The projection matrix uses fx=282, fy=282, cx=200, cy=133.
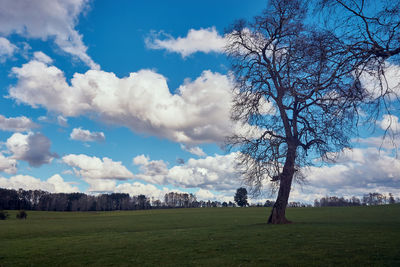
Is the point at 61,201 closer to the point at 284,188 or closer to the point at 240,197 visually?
the point at 240,197

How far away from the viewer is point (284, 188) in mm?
23344

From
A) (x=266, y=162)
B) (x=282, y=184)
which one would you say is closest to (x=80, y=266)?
(x=266, y=162)

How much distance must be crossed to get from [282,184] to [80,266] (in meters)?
17.0

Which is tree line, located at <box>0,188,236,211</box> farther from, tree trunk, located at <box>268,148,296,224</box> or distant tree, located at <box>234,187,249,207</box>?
tree trunk, located at <box>268,148,296,224</box>

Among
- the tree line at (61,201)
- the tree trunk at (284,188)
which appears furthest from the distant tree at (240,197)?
the tree trunk at (284,188)

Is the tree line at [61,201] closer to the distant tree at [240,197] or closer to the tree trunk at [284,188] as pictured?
the distant tree at [240,197]

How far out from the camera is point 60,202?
6594 inches

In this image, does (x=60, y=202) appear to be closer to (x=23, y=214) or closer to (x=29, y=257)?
(x=23, y=214)

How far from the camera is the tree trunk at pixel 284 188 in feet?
73.4

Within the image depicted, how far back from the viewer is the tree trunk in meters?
22.4

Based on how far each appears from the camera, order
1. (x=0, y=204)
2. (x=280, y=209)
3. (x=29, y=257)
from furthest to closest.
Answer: (x=0, y=204), (x=280, y=209), (x=29, y=257)

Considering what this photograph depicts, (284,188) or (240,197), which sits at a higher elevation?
(284,188)

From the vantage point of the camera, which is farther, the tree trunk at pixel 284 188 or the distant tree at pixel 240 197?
the distant tree at pixel 240 197

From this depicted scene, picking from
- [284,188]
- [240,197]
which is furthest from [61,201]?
[284,188]
